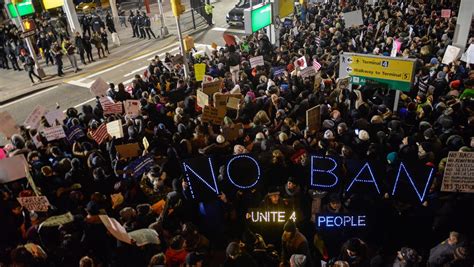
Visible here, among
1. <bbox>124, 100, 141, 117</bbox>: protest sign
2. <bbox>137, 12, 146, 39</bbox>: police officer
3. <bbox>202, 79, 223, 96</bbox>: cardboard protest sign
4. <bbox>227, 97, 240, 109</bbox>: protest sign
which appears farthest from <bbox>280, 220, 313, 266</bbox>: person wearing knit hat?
<bbox>137, 12, 146, 39</bbox>: police officer

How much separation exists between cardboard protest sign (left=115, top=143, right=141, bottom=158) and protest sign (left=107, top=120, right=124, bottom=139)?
0.70m

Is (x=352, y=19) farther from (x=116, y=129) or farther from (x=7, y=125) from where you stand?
(x=7, y=125)

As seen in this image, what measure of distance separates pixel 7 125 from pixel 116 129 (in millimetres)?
3144

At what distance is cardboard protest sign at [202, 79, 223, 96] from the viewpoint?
34.9 feet

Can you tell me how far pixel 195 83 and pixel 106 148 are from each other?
4.80 m

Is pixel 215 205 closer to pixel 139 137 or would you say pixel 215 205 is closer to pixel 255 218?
pixel 255 218

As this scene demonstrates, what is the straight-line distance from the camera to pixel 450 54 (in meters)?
11.8

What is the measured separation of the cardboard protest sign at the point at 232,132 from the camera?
8156mm

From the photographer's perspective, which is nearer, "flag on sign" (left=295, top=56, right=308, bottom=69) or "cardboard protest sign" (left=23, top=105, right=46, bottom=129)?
"cardboard protest sign" (left=23, top=105, right=46, bottom=129)

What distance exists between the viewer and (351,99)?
938cm

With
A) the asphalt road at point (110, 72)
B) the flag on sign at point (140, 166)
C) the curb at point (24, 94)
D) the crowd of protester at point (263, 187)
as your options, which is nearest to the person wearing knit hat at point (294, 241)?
the crowd of protester at point (263, 187)

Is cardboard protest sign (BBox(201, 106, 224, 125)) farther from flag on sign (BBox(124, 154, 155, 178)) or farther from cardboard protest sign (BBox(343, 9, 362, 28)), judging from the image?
cardboard protest sign (BBox(343, 9, 362, 28))

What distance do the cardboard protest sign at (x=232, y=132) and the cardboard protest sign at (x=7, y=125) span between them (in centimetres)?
541

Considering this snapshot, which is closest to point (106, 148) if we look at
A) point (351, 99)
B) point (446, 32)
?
point (351, 99)
